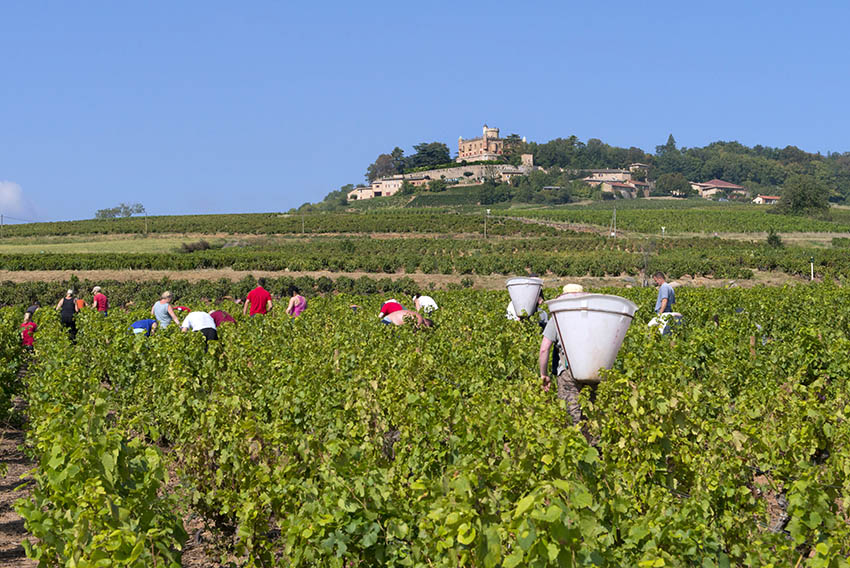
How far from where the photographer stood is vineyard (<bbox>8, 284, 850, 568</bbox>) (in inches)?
154

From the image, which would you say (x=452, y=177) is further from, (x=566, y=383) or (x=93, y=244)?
(x=566, y=383)

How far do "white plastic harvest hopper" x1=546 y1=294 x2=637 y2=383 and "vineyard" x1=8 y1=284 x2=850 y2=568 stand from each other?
0.19m

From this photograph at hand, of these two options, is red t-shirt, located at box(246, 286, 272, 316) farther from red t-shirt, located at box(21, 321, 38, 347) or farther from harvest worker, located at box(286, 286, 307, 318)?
red t-shirt, located at box(21, 321, 38, 347)

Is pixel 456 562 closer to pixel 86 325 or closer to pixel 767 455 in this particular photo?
pixel 767 455

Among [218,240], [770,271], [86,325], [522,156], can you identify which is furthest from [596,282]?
[522,156]

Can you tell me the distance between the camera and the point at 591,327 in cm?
614

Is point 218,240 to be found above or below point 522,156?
below

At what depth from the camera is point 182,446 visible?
22.3 feet

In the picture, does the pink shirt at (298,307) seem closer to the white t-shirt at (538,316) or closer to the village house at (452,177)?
the white t-shirt at (538,316)

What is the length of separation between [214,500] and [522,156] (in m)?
155

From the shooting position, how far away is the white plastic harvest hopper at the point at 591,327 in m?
6.11

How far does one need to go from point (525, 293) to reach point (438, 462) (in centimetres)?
447

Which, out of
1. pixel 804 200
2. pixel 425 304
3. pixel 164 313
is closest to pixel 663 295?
pixel 425 304

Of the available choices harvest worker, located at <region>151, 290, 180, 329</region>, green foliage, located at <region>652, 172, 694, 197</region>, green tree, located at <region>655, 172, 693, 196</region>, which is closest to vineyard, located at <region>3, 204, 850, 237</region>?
harvest worker, located at <region>151, 290, 180, 329</region>
